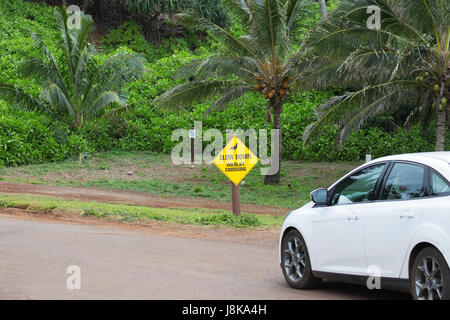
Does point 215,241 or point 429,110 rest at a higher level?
point 429,110

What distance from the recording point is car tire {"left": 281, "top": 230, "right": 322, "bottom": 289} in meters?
7.89

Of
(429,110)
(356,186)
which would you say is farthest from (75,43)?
(356,186)

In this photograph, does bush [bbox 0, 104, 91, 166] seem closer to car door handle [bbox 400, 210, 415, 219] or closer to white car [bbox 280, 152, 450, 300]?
white car [bbox 280, 152, 450, 300]

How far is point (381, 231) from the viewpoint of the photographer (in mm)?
6605

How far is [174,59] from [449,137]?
586 inches

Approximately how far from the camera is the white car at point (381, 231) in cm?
596

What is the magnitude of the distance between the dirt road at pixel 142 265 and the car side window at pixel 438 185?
1804 mm

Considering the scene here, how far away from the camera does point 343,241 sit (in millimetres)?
7273

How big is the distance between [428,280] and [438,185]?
84cm

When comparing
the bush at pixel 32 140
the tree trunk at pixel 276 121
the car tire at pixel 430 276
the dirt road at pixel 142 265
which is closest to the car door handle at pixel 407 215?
the car tire at pixel 430 276

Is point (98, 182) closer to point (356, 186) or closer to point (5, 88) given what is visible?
point (5, 88)

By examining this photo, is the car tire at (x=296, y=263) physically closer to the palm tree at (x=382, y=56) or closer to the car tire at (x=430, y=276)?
the car tire at (x=430, y=276)

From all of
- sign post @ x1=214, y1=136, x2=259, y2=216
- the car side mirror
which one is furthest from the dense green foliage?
the car side mirror

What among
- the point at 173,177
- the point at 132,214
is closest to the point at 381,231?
the point at 132,214
